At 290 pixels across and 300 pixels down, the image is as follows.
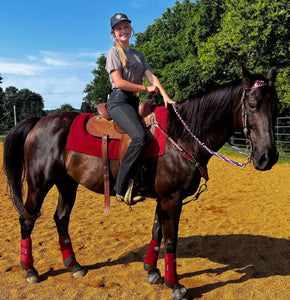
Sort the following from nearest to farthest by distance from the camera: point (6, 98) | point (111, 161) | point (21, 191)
Result: point (111, 161)
point (21, 191)
point (6, 98)

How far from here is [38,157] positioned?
3.50 m

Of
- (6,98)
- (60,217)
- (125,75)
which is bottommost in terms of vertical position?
(60,217)

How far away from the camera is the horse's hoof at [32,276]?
3.44 meters

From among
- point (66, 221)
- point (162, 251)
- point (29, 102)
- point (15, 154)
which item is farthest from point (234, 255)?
point (29, 102)

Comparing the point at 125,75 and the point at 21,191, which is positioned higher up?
the point at 125,75

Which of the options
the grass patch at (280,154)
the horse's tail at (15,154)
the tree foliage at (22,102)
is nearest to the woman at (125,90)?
the horse's tail at (15,154)

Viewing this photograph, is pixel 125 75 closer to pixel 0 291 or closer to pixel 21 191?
pixel 21 191

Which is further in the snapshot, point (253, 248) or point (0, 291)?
point (253, 248)

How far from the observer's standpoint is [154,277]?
345 centimetres

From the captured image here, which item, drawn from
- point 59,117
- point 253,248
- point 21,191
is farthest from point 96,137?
point 253,248

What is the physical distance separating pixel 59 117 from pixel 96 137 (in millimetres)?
708

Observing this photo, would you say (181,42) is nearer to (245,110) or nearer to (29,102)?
(245,110)

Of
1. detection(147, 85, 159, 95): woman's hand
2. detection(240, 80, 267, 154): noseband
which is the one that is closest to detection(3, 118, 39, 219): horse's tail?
detection(147, 85, 159, 95): woman's hand

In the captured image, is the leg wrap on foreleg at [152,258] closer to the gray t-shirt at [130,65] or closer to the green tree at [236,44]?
the gray t-shirt at [130,65]
